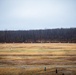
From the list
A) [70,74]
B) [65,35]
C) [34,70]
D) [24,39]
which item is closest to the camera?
[70,74]

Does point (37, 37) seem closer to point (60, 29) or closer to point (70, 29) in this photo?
point (60, 29)

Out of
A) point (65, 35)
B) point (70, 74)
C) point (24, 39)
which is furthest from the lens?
point (24, 39)

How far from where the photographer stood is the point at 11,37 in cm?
616

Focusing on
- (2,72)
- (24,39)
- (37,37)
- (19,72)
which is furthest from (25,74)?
(24,39)

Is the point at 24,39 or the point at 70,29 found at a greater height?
the point at 70,29

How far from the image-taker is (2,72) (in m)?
1.20

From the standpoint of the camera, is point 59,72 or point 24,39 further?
point 24,39

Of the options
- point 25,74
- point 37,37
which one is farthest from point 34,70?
point 37,37

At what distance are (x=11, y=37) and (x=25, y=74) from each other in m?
5.12

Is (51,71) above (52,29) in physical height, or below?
below

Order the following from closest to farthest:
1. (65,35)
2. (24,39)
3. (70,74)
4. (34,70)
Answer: (70,74)
(34,70)
(65,35)
(24,39)

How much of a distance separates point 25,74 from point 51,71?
0.22m

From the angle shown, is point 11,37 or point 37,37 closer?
point 37,37

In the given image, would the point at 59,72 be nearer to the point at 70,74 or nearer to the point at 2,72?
the point at 70,74
